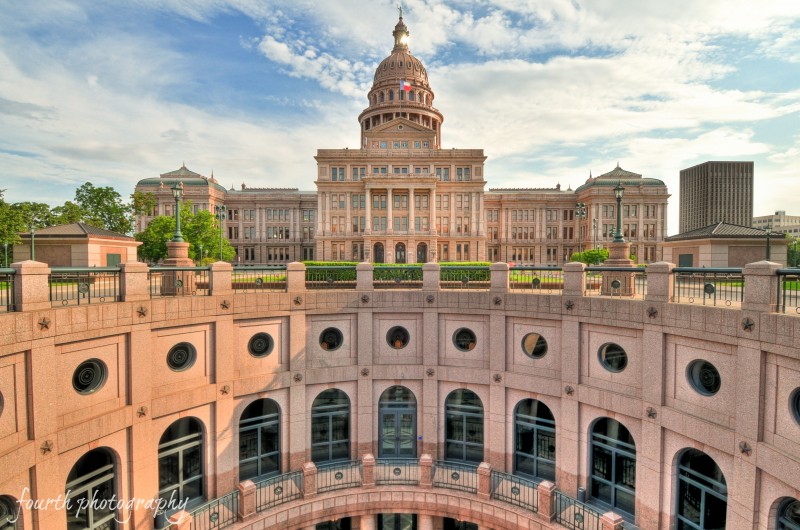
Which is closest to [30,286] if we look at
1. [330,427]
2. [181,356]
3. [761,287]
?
[181,356]

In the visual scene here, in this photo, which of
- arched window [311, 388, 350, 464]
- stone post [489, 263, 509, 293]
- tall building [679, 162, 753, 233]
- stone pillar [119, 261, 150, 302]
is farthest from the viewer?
tall building [679, 162, 753, 233]

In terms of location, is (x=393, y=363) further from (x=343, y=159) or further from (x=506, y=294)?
(x=343, y=159)

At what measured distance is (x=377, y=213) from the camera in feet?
230

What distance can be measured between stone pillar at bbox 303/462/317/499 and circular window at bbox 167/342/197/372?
19.1 feet

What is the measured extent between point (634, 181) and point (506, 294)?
8308 centimetres

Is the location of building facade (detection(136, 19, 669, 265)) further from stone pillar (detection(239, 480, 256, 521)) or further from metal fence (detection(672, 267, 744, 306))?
stone pillar (detection(239, 480, 256, 521))

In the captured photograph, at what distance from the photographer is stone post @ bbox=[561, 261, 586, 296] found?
14.0 m

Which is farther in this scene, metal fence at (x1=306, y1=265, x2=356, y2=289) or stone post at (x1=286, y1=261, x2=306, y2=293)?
metal fence at (x1=306, y1=265, x2=356, y2=289)

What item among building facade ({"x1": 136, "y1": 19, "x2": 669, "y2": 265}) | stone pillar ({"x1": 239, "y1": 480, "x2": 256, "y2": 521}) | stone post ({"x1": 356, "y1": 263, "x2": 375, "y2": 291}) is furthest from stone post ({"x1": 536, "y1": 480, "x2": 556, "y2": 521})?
building facade ({"x1": 136, "y1": 19, "x2": 669, "y2": 265})

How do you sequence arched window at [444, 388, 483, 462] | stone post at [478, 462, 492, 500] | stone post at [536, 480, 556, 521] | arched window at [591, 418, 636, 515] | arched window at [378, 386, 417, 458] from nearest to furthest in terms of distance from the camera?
stone post at [536, 480, 556, 521] → arched window at [591, 418, 636, 515] → stone post at [478, 462, 492, 500] → arched window at [444, 388, 483, 462] → arched window at [378, 386, 417, 458]

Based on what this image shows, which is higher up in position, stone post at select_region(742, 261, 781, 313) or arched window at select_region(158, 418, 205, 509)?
stone post at select_region(742, 261, 781, 313)

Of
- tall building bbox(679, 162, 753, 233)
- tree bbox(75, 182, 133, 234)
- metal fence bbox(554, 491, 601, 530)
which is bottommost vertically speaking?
metal fence bbox(554, 491, 601, 530)

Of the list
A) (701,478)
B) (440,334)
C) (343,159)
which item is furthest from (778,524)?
(343,159)

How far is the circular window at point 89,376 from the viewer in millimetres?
11359
